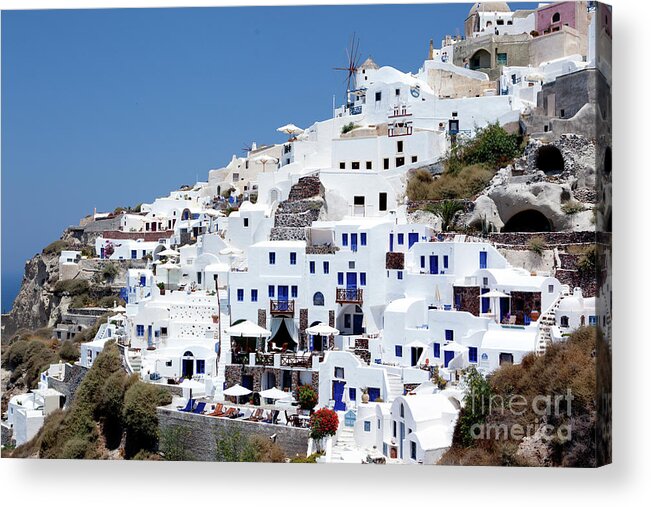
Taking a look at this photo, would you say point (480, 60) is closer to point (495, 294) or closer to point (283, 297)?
point (283, 297)

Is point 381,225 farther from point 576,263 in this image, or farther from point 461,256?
point 576,263

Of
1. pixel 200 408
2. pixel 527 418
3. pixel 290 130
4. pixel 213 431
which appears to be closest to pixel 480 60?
pixel 290 130

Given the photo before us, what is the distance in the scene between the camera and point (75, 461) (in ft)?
57.1

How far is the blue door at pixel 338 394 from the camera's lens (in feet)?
67.7

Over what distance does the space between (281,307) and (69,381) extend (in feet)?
23.6

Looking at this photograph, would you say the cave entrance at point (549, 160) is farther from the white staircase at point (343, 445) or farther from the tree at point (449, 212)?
the white staircase at point (343, 445)

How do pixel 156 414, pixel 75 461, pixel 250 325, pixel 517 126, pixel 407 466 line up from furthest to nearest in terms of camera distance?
pixel 517 126, pixel 250 325, pixel 156 414, pixel 75 461, pixel 407 466

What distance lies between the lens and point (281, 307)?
23219 mm

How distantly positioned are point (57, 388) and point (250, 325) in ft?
24.4

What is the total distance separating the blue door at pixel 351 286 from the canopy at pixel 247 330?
2287mm

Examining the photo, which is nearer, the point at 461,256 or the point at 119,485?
the point at 119,485

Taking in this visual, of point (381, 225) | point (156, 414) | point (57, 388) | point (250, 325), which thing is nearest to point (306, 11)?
point (381, 225)

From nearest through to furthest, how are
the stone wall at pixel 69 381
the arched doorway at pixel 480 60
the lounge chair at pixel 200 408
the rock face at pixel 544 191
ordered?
the lounge chair at pixel 200 408, the rock face at pixel 544 191, the stone wall at pixel 69 381, the arched doorway at pixel 480 60

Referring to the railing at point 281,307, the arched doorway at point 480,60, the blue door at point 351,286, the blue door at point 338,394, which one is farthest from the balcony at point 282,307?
the arched doorway at point 480,60
